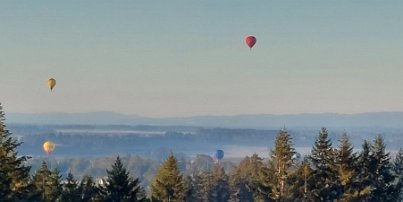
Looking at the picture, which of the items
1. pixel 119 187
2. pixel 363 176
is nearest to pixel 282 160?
pixel 363 176

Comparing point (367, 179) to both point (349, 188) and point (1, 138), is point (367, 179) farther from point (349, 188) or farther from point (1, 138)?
point (1, 138)

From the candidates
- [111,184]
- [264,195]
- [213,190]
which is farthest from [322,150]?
[213,190]

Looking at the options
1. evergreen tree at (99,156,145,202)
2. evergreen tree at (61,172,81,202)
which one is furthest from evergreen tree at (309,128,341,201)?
evergreen tree at (61,172,81,202)

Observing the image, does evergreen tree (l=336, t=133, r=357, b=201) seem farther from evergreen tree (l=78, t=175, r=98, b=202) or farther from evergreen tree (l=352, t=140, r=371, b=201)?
evergreen tree (l=78, t=175, r=98, b=202)

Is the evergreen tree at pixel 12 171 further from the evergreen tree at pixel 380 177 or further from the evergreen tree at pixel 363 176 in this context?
the evergreen tree at pixel 380 177

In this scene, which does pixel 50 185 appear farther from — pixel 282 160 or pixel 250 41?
pixel 250 41
